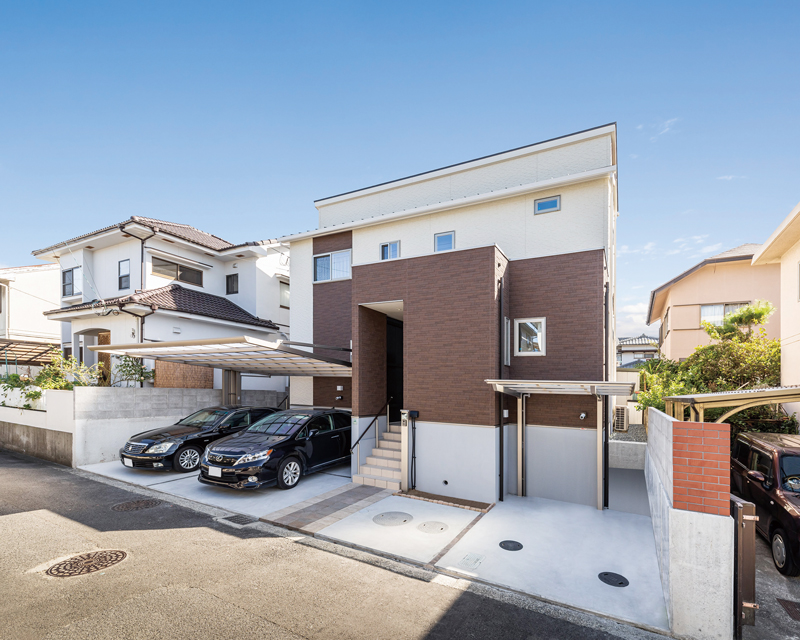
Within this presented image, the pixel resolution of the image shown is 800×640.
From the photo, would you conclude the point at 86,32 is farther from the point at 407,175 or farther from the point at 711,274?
the point at 711,274

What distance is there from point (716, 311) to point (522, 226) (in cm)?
1336

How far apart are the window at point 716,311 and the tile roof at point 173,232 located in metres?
20.7

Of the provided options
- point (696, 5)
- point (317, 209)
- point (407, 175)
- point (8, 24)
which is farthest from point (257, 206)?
point (696, 5)

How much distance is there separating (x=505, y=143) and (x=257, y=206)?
8443mm

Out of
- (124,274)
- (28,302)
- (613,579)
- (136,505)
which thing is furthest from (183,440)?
(28,302)

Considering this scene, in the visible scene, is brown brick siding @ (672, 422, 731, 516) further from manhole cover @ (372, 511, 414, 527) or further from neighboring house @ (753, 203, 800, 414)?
neighboring house @ (753, 203, 800, 414)

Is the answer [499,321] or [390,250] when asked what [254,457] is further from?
[390,250]

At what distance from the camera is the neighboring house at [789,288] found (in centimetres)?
959

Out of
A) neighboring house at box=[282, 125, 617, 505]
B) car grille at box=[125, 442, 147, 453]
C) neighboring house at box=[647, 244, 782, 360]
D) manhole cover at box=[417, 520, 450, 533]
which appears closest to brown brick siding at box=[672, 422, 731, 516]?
manhole cover at box=[417, 520, 450, 533]

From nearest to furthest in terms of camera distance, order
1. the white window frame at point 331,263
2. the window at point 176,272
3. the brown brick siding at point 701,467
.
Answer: the brown brick siding at point 701,467 → the white window frame at point 331,263 → the window at point 176,272

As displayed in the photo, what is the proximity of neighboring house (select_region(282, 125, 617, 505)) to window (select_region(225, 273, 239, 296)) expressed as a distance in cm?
973

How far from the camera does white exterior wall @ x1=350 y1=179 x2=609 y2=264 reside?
955 centimetres

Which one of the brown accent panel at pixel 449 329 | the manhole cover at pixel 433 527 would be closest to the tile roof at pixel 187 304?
the brown accent panel at pixel 449 329

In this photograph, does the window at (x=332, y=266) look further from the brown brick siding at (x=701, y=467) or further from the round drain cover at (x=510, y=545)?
the brown brick siding at (x=701, y=467)
